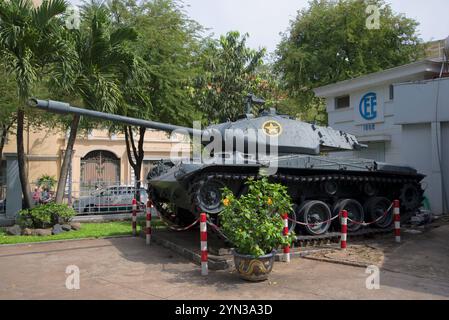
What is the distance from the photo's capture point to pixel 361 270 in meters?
7.15

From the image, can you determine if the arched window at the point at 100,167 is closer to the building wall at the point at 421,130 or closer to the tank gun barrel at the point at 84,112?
the building wall at the point at 421,130

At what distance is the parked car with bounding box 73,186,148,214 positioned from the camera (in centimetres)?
1491

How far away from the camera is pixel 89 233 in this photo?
37.6 ft

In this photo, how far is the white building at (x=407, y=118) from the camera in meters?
13.1

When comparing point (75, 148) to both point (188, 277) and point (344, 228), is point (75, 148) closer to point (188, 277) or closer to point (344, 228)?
point (344, 228)

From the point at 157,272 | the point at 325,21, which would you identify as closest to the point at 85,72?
the point at 157,272

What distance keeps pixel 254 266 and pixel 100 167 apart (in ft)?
73.2

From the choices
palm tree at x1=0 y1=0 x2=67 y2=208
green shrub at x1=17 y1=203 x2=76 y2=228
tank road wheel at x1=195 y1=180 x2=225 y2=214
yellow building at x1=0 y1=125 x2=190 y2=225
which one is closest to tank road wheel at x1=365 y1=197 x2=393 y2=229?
tank road wheel at x1=195 y1=180 x2=225 y2=214

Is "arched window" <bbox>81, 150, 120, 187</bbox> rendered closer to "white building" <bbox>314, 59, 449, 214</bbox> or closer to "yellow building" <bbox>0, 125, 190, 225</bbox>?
"yellow building" <bbox>0, 125, 190, 225</bbox>

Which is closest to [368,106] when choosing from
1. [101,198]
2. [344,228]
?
[344,228]

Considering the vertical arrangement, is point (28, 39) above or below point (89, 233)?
above

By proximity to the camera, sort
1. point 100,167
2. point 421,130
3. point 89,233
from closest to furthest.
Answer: point 89,233
point 421,130
point 100,167
